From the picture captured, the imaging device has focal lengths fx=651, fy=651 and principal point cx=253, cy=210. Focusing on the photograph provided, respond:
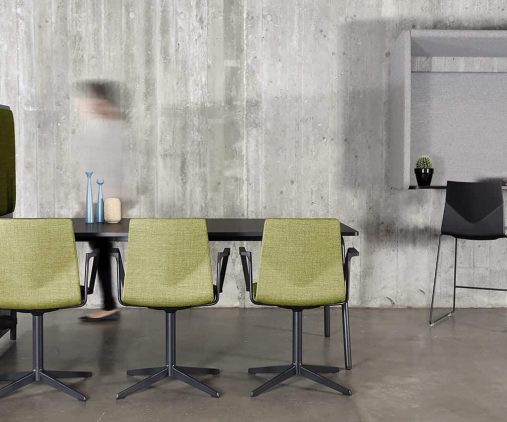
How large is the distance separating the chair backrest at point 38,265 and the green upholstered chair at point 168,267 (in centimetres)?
29

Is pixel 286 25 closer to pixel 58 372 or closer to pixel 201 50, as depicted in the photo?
pixel 201 50

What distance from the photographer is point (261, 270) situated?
10.9 ft

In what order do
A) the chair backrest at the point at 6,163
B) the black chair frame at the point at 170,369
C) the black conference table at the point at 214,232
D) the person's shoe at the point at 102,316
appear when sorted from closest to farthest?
1. the black chair frame at the point at 170,369
2. the black conference table at the point at 214,232
3. the chair backrest at the point at 6,163
4. the person's shoe at the point at 102,316

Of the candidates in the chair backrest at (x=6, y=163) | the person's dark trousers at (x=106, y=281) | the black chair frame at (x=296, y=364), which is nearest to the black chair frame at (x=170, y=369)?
the black chair frame at (x=296, y=364)

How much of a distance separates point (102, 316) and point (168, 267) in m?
2.09

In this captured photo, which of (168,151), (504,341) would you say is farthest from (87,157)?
(504,341)

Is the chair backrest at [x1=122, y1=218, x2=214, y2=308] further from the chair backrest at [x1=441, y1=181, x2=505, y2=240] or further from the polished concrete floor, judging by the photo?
the chair backrest at [x1=441, y1=181, x2=505, y2=240]

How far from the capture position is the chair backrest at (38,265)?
3213 mm

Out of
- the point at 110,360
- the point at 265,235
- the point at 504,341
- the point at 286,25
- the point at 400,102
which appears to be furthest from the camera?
the point at 286,25

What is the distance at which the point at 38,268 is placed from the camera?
10.7 ft

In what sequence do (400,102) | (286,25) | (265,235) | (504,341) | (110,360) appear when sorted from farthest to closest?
(286,25)
(400,102)
(504,341)
(110,360)
(265,235)

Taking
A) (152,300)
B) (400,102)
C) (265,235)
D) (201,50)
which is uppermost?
(201,50)

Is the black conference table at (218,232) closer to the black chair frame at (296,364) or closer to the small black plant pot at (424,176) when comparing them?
the black chair frame at (296,364)

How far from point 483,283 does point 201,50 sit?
3.09m
